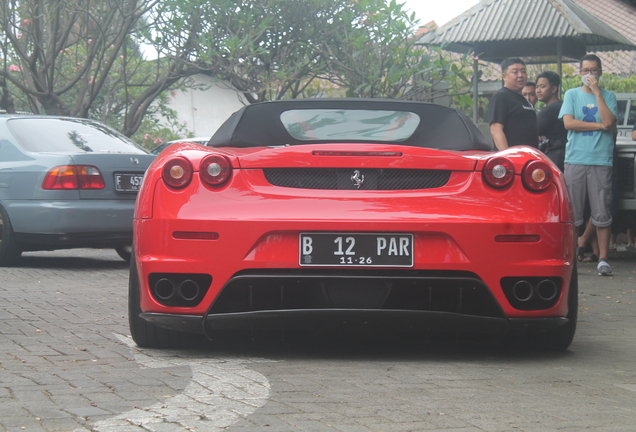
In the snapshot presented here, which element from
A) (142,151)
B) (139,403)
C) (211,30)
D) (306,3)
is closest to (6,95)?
(211,30)

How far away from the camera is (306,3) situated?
15117 mm

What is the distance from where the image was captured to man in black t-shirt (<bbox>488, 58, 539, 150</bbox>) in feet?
26.7

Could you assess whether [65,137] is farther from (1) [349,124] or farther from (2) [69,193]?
(1) [349,124]

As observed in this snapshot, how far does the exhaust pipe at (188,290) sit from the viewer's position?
14.0 ft

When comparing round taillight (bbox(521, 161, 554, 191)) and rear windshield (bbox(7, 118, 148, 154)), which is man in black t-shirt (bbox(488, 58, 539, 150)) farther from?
round taillight (bbox(521, 161, 554, 191))

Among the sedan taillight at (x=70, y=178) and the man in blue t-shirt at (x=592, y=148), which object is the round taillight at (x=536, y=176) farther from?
the sedan taillight at (x=70, y=178)

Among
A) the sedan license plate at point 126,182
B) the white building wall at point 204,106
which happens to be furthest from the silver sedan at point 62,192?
the white building wall at point 204,106

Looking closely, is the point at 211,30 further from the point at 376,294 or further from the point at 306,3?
the point at 376,294

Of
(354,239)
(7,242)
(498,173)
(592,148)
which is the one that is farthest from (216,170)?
(592,148)

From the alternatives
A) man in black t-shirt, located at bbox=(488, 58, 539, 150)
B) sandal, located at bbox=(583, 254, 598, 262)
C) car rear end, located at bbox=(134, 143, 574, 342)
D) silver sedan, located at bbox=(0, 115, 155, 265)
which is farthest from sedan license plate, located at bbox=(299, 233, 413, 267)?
sandal, located at bbox=(583, 254, 598, 262)

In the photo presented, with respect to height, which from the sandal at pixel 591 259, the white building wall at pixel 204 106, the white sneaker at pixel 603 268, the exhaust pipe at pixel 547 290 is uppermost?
the white building wall at pixel 204 106

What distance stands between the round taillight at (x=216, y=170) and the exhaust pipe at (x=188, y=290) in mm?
455

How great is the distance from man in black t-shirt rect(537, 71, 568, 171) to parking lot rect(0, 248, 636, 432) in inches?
163

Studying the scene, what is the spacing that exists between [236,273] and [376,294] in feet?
2.05
